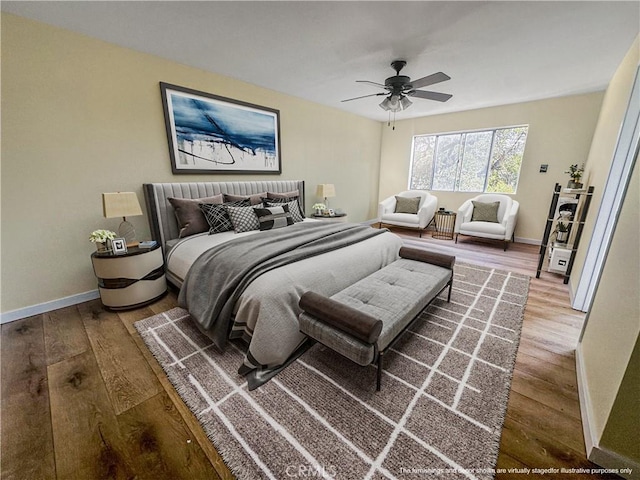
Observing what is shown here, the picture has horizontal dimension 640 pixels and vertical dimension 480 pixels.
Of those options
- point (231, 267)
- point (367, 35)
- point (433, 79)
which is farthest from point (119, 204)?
point (433, 79)

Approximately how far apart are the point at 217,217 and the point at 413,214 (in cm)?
407

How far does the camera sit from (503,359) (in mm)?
1780

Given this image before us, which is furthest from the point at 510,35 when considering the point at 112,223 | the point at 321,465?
the point at 112,223

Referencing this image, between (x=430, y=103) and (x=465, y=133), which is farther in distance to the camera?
(x=465, y=133)

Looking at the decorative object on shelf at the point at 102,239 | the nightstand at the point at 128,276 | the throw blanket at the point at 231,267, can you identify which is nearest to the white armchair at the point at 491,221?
the throw blanket at the point at 231,267

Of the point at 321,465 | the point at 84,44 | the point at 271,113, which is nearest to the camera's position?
the point at 321,465

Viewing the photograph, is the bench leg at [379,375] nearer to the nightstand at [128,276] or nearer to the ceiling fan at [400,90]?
the nightstand at [128,276]

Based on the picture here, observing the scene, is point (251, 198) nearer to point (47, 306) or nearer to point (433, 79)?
point (47, 306)

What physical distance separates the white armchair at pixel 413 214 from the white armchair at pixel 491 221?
0.62 meters

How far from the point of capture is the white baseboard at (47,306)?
2.24 meters

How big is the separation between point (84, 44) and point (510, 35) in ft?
12.9

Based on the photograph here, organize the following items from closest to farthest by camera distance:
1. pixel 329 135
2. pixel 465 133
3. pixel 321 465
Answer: pixel 321 465 < pixel 329 135 < pixel 465 133

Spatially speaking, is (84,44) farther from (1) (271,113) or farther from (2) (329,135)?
(2) (329,135)

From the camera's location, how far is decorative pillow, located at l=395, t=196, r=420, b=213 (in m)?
5.45
